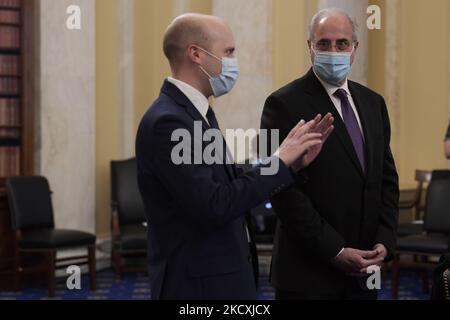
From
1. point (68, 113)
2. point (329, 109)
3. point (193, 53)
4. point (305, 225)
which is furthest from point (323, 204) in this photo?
point (68, 113)

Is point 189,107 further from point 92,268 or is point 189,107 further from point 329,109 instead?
point 92,268

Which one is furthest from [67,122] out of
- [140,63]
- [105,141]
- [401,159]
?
[401,159]

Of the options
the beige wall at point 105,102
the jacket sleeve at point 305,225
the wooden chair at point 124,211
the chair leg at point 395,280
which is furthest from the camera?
the beige wall at point 105,102

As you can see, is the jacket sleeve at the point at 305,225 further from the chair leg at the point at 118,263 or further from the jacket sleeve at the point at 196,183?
the chair leg at the point at 118,263

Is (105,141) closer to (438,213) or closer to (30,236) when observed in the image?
(30,236)

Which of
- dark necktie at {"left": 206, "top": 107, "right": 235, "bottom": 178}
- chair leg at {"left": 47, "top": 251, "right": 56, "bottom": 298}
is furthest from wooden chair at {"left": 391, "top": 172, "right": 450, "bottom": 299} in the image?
dark necktie at {"left": 206, "top": 107, "right": 235, "bottom": 178}

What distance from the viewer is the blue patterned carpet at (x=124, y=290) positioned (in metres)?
6.49

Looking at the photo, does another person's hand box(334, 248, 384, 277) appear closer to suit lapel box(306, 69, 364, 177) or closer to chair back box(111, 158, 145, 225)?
suit lapel box(306, 69, 364, 177)

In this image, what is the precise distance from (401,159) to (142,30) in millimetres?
2933

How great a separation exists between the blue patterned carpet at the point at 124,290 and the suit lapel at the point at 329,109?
3.78 m

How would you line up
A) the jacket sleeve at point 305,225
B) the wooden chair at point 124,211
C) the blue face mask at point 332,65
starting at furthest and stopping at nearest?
the wooden chair at point 124,211
the blue face mask at point 332,65
the jacket sleeve at point 305,225

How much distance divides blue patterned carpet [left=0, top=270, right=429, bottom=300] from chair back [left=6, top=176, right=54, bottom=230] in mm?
550

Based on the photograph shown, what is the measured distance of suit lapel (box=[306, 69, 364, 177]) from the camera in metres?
2.79

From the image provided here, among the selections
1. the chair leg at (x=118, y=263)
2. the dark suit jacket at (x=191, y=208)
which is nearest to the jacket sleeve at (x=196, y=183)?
the dark suit jacket at (x=191, y=208)
